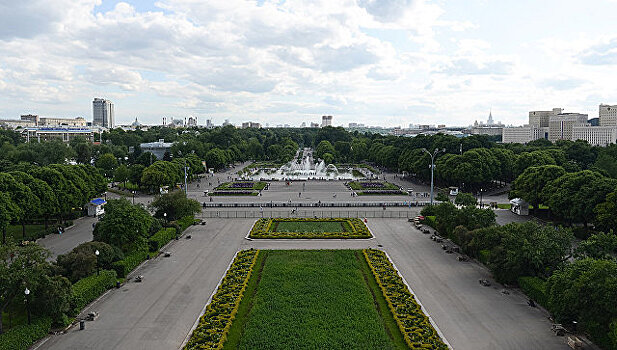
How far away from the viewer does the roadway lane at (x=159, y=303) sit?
771 inches

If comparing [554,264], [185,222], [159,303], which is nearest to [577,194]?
[554,264]

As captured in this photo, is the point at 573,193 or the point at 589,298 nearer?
the point at 589,298

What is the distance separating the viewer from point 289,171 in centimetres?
9512

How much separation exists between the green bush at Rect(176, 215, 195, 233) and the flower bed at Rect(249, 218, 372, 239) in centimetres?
647

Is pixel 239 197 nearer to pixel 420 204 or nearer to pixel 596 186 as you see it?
pixel 420 204

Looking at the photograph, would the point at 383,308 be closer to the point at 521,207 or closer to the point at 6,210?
the point at 6,210

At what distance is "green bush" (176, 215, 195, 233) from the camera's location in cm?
4109

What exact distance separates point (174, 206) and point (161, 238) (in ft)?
19.9

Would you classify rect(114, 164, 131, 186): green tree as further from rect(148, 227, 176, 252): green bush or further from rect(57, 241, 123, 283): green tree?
rect(57, 241, 123, 283): green tree

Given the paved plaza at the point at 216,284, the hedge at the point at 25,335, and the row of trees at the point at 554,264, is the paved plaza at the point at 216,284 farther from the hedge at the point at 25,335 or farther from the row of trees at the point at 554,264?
the row of trees at the point at 554,264

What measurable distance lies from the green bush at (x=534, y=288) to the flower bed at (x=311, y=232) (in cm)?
1428

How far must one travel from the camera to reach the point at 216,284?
26641mm

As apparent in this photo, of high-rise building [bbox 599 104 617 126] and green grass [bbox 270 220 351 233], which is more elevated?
high-rise building [bbox 599 104 617 126]

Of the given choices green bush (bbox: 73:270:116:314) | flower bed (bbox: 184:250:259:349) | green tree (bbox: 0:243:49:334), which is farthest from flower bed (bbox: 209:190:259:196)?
green tree (bbox: 0:243:49:334)
